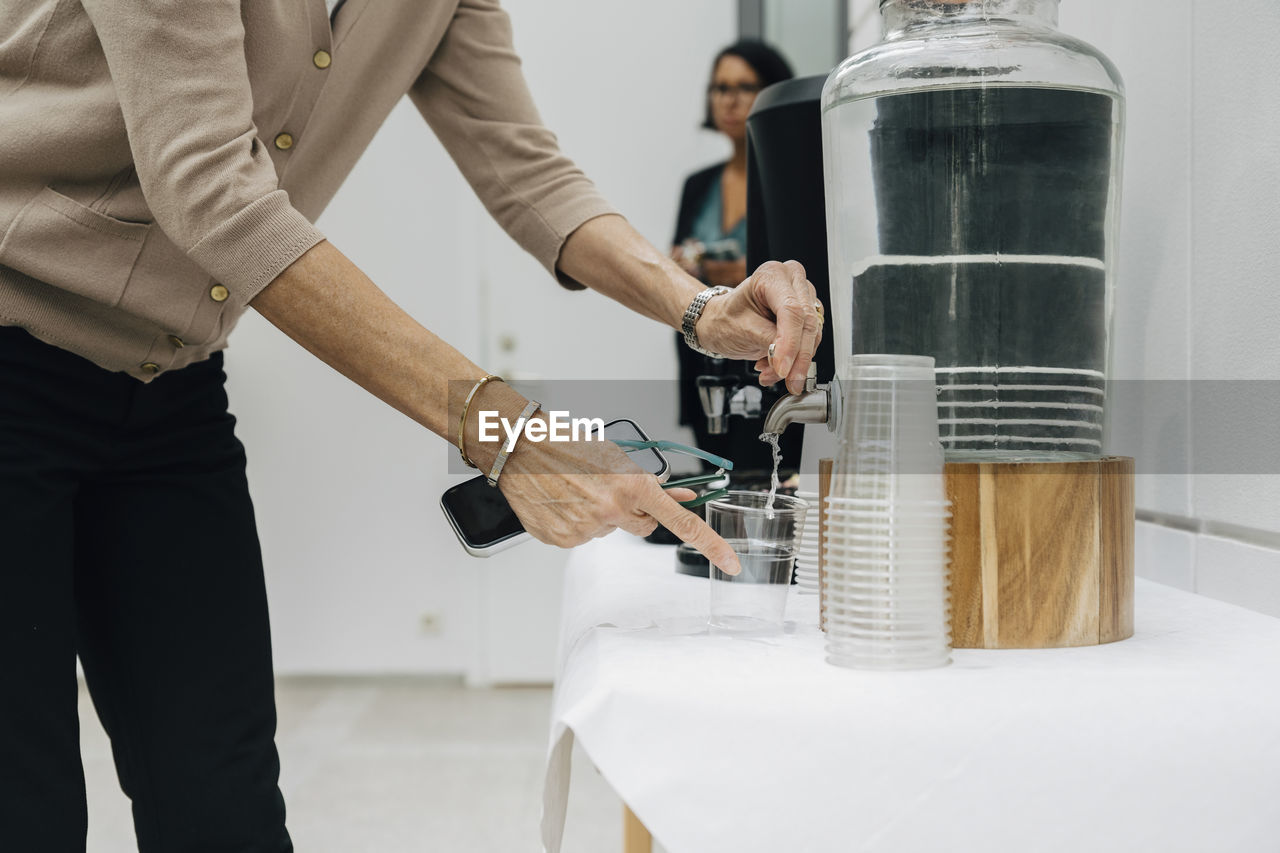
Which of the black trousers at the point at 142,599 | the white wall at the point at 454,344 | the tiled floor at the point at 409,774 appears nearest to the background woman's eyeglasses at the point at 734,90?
the white wall at the point at 454,344

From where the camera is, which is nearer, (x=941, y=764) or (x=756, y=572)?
(x=941, y=764)

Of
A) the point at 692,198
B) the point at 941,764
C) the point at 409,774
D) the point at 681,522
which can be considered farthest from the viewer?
the point at 692,198

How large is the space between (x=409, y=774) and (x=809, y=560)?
185cm

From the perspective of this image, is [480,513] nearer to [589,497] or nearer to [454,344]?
[589,497]

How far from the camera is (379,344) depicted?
67 centimetres

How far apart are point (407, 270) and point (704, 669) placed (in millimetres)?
2793

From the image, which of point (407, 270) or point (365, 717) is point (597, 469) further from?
point (407, 270)

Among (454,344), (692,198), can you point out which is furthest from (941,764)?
(454,344)

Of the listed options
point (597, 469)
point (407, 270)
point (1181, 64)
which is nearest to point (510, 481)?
point (597, 469)

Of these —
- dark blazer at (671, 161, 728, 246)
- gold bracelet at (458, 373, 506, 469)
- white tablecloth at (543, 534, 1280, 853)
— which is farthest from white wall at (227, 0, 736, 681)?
white tablecloth at (543, 534, 1280, 853)

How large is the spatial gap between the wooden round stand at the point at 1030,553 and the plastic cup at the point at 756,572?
113 mm

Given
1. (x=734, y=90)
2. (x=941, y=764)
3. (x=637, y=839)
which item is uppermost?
(x=734, y=90)

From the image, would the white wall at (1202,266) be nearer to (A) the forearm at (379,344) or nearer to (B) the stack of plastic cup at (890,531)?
(B) the stack of plastic cup at (890,531)

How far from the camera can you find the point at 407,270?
126 inches
